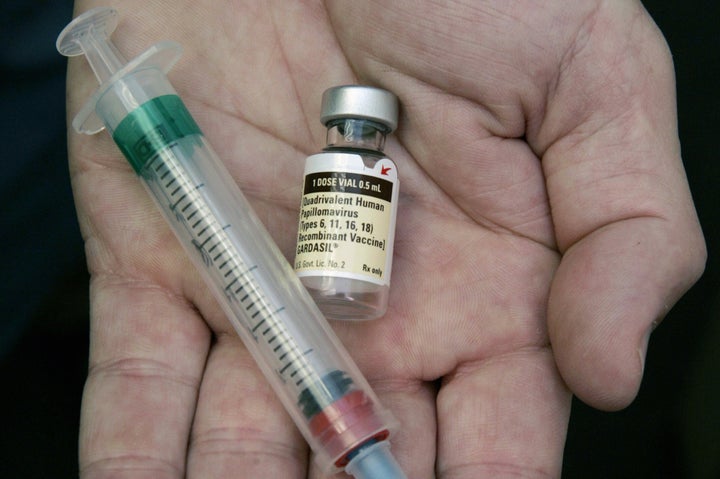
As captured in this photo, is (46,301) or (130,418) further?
(46,301)

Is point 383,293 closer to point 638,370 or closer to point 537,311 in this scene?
point 537,311

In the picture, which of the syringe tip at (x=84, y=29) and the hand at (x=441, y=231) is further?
the syringe tip at (x=84, y=29)

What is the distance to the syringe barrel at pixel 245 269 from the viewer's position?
1.76m

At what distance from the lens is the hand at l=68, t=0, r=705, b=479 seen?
1.78 meters

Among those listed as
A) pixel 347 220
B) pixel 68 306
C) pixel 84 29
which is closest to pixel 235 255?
pixel 347 220

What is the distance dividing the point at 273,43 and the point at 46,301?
65.8 inches

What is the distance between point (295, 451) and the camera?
1.83 m

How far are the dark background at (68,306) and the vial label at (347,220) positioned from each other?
46.5 inches

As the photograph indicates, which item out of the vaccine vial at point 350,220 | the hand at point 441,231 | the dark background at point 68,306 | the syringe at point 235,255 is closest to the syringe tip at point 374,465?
the syringe at point 235,255

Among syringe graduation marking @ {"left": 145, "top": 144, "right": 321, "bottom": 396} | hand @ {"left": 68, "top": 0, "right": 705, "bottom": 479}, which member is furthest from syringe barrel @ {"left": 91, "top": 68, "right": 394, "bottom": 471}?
hand @ {"left": 68, "top": 0, "right": 705, "bottom": 479}

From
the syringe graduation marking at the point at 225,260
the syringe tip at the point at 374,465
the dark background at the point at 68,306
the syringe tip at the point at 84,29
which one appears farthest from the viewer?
the dark background at the point at 68,306

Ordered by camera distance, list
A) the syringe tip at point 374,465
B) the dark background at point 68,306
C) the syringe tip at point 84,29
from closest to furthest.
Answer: the syringe tip at point 374,465 → the syringe tip at point 84,29 → the dark background at point 68,306

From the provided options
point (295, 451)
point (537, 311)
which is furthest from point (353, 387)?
point (537, 311)

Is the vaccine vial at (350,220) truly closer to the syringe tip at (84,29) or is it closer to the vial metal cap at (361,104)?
the vial metal cap at (361,104)
